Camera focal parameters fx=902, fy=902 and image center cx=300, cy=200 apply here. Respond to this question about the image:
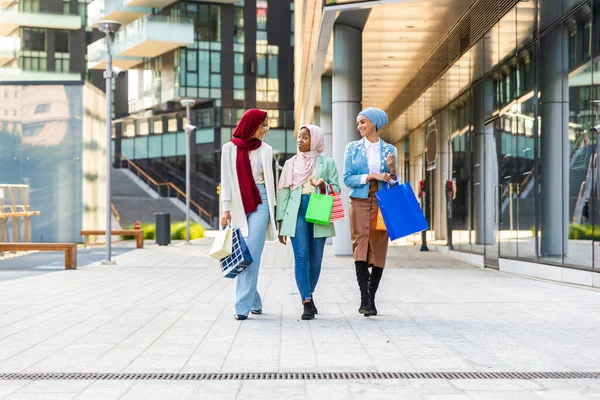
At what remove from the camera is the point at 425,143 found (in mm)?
27516

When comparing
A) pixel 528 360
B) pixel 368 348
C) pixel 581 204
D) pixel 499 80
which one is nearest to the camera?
pixel 528 360

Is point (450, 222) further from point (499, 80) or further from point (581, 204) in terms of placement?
point (581, 204)

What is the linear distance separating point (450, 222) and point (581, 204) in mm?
10754

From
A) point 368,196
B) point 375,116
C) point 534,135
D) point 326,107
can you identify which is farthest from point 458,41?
point 368,196

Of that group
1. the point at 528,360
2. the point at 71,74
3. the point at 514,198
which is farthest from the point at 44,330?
the point at 71,74

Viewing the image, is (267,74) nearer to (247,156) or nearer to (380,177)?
(247,156)

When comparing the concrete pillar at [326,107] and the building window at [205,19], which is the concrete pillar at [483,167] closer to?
the concrete pillar at [326,107]

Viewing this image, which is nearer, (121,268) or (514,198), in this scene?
(514,198)

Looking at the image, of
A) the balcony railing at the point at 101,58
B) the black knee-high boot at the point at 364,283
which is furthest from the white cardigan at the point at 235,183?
the balcony railing at the point at 101,58

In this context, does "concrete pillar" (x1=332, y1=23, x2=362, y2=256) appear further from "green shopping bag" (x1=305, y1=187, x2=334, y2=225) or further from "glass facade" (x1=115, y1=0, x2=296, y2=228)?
"glass facade" (x1=115, y1=0, x2=296, y2=228)

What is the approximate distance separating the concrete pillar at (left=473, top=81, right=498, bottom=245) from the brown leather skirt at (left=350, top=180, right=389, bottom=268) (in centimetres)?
899

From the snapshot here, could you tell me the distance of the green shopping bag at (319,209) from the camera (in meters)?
8.02

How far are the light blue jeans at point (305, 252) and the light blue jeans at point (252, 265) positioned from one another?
31 centimetres

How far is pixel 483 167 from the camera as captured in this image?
18.5 meters
